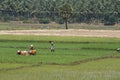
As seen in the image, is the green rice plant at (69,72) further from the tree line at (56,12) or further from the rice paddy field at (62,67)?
the tree line at (56,12)

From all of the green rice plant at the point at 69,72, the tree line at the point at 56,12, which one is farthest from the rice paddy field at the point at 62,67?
the tree line at the point at 56,12

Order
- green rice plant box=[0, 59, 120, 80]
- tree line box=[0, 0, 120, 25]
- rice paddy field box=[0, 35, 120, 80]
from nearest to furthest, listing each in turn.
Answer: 1. green rice plant box=[0, 59, 120, 80]
2. rice paddy field box=[0, 35, 120, 80]
3. tree line box=[0, 0, 120, 25]

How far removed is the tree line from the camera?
340 feet

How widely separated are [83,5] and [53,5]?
814 centimetres

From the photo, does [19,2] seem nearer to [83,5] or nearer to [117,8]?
[83,5]

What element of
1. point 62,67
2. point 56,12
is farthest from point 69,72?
point 56,12

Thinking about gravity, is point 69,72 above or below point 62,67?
above

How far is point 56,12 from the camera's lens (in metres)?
107

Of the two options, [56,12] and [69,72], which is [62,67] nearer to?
[69,72]

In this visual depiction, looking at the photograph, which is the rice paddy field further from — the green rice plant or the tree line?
the tree line

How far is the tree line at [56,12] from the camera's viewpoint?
104m

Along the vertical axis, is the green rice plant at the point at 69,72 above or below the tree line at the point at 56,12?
above

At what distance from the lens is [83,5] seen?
359 feet

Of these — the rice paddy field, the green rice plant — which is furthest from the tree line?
the green rice plant
